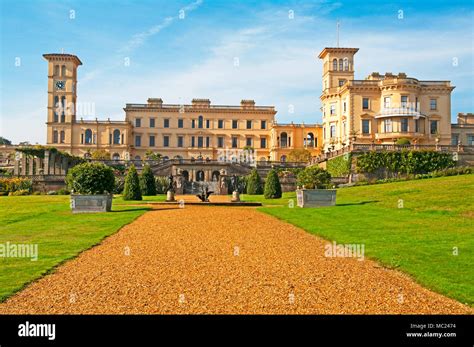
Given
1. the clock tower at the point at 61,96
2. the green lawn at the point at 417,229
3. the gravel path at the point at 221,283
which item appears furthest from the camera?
the clock tower at the point at 61,96

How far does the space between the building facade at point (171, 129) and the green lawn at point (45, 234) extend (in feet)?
172

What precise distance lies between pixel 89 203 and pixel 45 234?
7689mm

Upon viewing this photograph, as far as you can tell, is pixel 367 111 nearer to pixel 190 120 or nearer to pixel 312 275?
pixel 190 120

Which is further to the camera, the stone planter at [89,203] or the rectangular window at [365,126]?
the rectangular window at [365,126]

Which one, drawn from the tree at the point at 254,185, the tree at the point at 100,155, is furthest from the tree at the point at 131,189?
the tree at the point at 100,155

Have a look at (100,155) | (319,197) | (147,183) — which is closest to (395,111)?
(147,183)

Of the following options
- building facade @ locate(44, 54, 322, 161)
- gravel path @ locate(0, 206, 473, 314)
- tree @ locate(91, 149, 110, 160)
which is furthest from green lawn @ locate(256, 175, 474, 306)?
building facade @ locate(44, 54, 322, 161)

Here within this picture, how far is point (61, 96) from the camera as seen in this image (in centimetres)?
7450

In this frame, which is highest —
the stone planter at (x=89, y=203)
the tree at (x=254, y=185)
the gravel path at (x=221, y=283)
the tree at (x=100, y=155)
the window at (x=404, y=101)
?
the window at (x=404, y=101)

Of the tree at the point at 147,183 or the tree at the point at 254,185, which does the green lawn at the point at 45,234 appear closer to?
the tree at the point at 147,183

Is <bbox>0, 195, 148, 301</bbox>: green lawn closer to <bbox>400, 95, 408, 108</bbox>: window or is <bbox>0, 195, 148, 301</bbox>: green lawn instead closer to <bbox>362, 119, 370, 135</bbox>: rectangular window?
<bbox>362, 119, 370, 135</bbox>: rectangular window

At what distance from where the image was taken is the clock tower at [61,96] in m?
73.5
